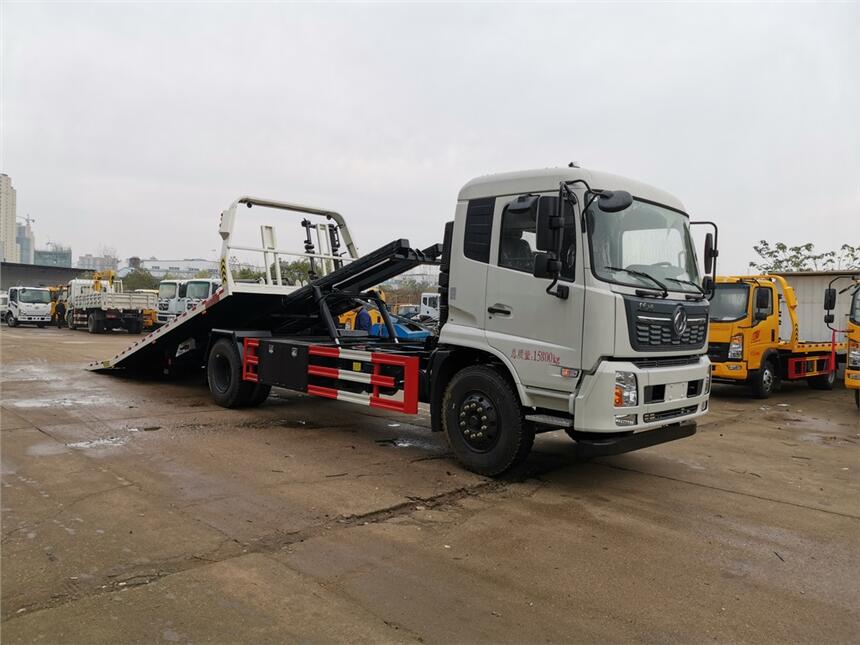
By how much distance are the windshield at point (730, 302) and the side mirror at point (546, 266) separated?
318 inches

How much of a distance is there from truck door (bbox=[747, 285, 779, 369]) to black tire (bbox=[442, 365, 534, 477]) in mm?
7950

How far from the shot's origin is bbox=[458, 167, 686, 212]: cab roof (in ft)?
17.7

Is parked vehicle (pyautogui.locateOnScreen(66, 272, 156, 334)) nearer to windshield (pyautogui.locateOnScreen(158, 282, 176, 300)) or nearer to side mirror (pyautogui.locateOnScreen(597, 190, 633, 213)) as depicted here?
windshield (pyautogui.locateOnScreen(158, 282, 176, 300))

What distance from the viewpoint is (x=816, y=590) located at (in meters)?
3.69

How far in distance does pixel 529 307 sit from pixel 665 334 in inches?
46.9

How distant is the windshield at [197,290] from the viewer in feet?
78.3

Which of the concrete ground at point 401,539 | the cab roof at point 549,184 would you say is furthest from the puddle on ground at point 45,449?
the cab roof at point 549,184

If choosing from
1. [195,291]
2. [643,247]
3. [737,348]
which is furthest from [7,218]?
[643,247]

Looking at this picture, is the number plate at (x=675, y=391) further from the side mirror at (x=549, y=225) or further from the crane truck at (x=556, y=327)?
the side mirror at (x=549, y=225)

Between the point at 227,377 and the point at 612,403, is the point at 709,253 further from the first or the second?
the point at 227,377

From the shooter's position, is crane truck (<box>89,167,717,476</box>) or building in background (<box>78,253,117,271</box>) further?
building in background (<box>78,253,117,271</box>)

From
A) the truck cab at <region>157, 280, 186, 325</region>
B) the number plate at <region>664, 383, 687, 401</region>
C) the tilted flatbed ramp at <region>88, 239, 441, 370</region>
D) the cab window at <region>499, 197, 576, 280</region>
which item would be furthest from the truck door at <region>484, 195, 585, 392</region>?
the truck cab at <region>157, 280, 186, 325</region>

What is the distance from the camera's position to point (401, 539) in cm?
430

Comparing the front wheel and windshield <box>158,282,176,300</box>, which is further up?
windshield <box>158,282,176,300</box>
